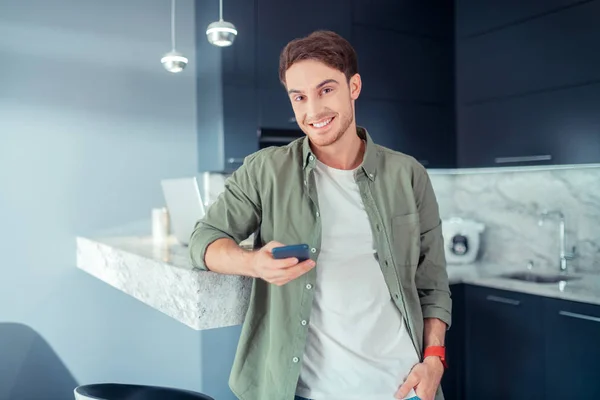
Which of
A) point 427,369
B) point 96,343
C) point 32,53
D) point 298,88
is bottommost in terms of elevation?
point 96,343

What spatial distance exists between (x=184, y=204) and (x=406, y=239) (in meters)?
1.13

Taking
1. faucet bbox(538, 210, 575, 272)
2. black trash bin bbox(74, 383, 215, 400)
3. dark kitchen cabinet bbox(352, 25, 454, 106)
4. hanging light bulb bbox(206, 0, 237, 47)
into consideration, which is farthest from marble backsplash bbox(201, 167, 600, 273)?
black trash bin bbox(74, 383, 215, 400)

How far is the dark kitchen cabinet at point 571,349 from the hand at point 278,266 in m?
1.72

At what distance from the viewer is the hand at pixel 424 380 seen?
3.98 ft

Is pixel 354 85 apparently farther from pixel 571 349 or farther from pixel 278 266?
pixel 571 349

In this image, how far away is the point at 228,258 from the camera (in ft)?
3.81

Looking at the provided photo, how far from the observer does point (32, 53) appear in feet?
8.64

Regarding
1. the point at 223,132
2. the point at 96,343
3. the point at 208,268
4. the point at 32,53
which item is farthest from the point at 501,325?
the point at 32,53

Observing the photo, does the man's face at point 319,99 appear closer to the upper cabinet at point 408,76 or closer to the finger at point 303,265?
the finger at point 303,265

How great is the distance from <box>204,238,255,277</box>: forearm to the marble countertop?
7.9 inches

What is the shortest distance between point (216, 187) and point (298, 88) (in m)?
1.87

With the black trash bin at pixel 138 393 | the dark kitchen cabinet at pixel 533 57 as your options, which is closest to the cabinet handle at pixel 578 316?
the dark kitchen cabinet at pixel 533 57

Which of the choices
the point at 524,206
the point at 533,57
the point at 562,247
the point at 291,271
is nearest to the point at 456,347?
the point at 562,247

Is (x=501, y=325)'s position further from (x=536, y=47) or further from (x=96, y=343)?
(x=96, y=343)
